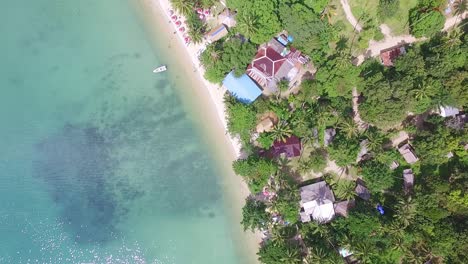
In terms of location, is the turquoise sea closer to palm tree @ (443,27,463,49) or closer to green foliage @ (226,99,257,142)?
green foliage @ (226,99,257,142)

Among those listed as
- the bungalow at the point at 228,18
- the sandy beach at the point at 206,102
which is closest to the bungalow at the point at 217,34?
the bungalow at the point at 228,18

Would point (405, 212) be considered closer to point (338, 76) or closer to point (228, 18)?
point (338, 76)

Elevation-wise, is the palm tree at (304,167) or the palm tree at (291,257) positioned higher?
the palm tree at (304,167)

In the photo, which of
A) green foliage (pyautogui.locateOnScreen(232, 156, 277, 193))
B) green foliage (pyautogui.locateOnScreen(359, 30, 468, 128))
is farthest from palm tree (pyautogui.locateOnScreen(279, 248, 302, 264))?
green foliage (pyautogui.locateOnScreen(359, 30, 468, 128))

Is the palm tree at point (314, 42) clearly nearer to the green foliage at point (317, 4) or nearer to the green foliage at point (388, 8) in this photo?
the green foliage at point (317, 4)

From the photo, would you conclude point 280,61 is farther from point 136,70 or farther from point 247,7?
point 136,70

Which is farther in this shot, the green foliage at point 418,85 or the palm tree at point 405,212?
the palm tree at point 405,212

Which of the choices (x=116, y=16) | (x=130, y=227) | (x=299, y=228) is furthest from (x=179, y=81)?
(x=299, y=228)

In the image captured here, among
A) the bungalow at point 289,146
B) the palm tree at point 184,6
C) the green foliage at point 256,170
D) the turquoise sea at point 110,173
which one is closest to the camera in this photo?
the green foliage at point 256,170
